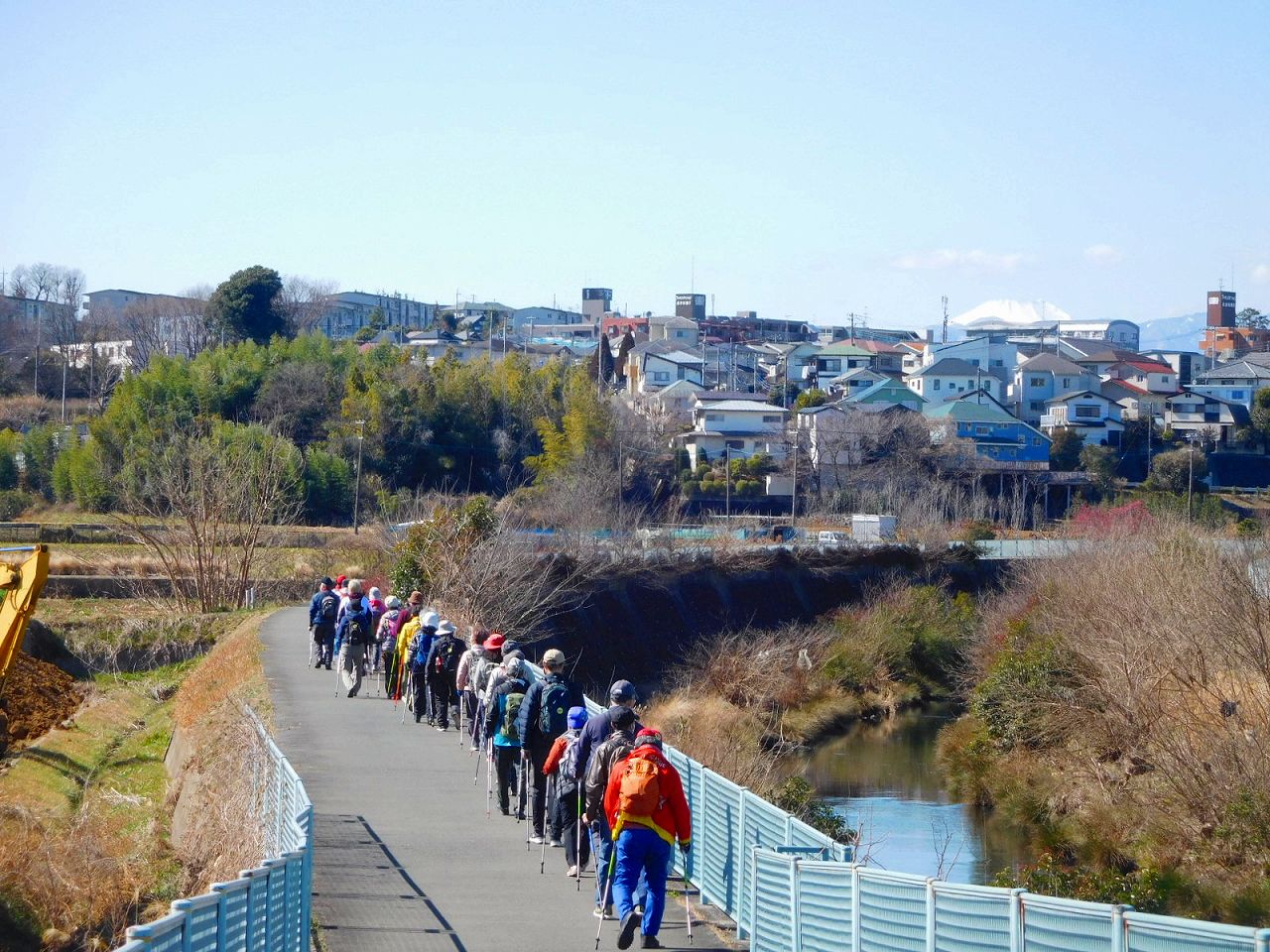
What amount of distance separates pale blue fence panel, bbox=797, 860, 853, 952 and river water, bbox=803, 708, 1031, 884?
333 inches

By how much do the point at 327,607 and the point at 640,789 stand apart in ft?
48.9

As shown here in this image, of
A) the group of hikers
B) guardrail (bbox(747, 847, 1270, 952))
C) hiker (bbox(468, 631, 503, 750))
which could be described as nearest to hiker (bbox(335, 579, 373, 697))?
the group of hikers

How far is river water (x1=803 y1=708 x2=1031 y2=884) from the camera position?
22.1 m

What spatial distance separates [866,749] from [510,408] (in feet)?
123

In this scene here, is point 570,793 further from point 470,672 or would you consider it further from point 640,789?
point 470,672

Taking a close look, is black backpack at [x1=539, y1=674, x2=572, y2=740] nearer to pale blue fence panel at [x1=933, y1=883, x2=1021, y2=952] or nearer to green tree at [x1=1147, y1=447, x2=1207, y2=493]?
pale blue fence panel at [x1=933, y1=883, x2=1021, y2=952]

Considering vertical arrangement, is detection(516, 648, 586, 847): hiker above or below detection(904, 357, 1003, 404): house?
below

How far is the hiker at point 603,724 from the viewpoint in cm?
1035

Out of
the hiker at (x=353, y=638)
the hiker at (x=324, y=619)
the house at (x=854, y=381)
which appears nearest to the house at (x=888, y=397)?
the house at (x=854, y=381)

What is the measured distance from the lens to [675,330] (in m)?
118

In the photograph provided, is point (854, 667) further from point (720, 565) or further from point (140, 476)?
point (140, 476)

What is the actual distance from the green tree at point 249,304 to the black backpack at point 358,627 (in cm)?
6962

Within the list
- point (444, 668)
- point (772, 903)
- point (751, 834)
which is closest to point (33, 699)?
point (444, 668)

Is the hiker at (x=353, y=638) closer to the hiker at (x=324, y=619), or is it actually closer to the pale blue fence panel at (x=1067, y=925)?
the hiker at (x=324, y=619)
